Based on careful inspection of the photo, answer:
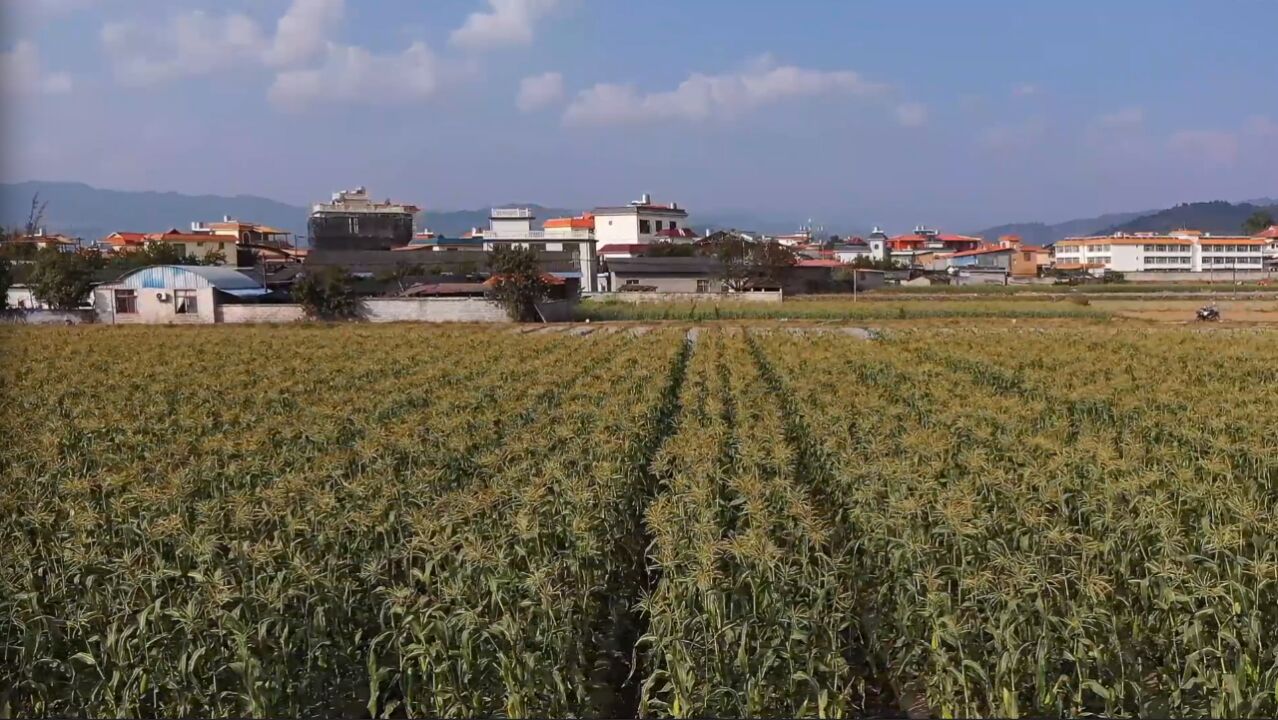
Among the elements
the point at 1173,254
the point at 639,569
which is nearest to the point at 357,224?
the point at 639,569

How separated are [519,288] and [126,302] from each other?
18.1 m

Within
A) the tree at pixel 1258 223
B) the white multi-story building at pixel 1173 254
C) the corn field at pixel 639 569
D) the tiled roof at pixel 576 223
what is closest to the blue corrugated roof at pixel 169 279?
the corn field at pixel 639 569

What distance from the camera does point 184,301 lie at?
42.1m

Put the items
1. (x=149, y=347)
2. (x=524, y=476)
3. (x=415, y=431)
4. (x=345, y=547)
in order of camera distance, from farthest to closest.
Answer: (x=149, y=347), (x=415, y=431), (x=524, y=476), (x=345, y=547)

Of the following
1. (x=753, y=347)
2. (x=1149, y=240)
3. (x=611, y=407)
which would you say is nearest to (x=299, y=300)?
(x=753, y=347)

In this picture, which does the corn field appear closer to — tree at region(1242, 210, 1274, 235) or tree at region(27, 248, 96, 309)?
tree at region(27, 248, 96, 309)

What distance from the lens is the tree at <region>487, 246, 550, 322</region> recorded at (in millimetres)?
41906

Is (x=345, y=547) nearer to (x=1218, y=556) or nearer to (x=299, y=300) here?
(x=1218, y=556)

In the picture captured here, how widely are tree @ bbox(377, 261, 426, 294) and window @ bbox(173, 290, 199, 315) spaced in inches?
430

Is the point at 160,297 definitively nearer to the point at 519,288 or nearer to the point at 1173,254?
the point at 519,288

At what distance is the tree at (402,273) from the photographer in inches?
2061

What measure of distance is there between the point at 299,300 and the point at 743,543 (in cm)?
3868

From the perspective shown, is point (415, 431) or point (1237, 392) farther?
point (1237, 392)

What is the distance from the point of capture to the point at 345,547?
646 centimetres
